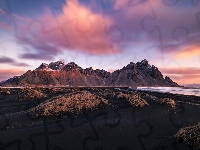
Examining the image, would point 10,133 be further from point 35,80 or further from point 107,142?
point 35,80

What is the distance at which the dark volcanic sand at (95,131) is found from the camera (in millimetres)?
8805

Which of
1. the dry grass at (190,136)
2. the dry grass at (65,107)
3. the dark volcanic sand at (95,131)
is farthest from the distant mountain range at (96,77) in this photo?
the dry grass at (190,136)

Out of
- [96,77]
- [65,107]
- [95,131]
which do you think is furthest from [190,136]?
[96,77]

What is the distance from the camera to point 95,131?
10.5 m

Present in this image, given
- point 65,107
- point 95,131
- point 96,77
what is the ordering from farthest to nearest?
point 96,77
point 65,107
point 95,131

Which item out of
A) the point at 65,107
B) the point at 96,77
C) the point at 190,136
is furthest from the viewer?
the point at 96,77

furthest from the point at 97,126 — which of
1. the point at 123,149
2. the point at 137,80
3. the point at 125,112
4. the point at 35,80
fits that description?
the point at 137,80

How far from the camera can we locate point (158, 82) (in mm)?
177750

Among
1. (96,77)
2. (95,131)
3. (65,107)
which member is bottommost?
(95,131)

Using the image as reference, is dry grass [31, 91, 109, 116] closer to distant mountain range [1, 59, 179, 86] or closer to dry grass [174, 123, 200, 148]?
dry grass [174, 123, 200, 148]

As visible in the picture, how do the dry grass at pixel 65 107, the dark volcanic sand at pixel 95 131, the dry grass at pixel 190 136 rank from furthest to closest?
the dry grass at pixel 65 107 → the dark volcanic sand at pixel 95 131 → the dry grass at pixel 190 136

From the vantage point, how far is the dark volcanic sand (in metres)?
8.80

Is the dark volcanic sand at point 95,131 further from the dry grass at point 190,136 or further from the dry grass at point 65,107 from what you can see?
the dry grass at point 65,107

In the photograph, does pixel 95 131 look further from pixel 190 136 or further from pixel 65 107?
pixel 65 107
